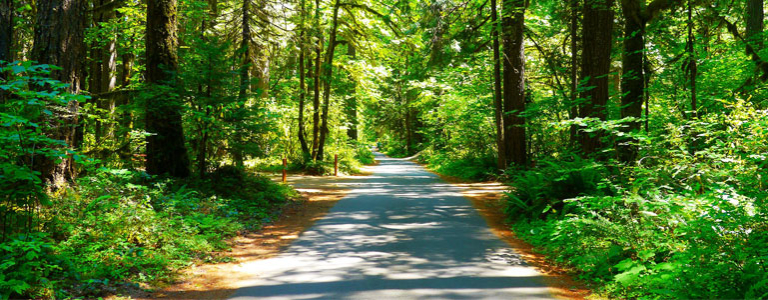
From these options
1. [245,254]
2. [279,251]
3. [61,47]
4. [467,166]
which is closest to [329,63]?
[467,166]

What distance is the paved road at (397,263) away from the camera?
5164 millimetres

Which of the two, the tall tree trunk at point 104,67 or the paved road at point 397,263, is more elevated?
the tall tree trunk at point 104,67

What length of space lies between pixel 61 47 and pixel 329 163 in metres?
16.5

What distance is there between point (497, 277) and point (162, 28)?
8.99m

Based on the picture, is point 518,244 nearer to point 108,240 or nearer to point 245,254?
point 245,254

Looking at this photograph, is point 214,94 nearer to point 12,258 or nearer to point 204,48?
point 204,48

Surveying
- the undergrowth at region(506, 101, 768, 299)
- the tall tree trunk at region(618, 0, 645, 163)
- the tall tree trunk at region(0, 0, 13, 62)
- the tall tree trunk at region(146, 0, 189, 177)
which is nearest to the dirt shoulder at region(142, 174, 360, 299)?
the tall tree trunk at region(146, 0, 189, 177)

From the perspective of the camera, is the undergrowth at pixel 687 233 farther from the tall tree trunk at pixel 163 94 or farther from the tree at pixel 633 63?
the tall tree trunk at pixel 163 94

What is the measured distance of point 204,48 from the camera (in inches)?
392

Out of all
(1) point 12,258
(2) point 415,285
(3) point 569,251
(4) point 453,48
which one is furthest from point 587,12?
(1) point 12,258

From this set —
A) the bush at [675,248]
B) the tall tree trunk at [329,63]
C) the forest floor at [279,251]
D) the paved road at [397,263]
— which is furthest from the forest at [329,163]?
the paved road at [397,263]

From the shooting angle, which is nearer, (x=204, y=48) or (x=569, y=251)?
(x=569, y=251)

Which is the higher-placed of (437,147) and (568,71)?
(568,71)

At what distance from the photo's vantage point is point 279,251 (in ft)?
24.1
